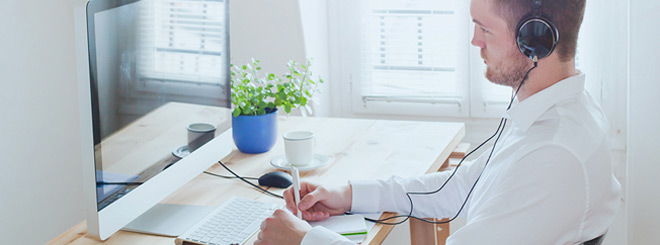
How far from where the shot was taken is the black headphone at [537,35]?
46.8 inches

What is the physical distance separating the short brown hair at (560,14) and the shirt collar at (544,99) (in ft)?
0.15

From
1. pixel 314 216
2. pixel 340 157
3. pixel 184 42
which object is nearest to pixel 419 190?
pixel 314 216

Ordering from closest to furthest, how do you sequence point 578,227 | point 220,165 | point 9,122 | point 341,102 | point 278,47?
point 578,227, point 220,165, point 9,122, point 278,47, point 341,102

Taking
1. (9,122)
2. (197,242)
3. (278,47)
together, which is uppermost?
(278,47)

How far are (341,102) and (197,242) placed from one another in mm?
1587

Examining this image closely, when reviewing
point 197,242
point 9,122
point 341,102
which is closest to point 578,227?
point 197,242

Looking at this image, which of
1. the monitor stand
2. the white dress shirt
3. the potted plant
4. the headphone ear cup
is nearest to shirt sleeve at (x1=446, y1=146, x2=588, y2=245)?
the white dress shirt

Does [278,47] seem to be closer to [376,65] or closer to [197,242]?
[376,65]

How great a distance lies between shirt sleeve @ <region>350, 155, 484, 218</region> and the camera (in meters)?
1.49

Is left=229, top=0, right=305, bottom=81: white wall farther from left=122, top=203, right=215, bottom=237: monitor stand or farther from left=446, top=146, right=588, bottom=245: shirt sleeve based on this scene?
left=446, top=146, right=588, bottom=245: shirt sleeve

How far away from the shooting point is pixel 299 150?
68.6 inches

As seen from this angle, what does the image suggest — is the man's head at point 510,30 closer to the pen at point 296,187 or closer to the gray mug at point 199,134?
the pen at point 296,187

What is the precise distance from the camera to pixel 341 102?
2857 mm

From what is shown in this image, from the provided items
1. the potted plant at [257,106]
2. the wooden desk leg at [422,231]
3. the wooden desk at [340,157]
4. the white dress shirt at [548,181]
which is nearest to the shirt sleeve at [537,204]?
the white dress shirt at [548,181]
